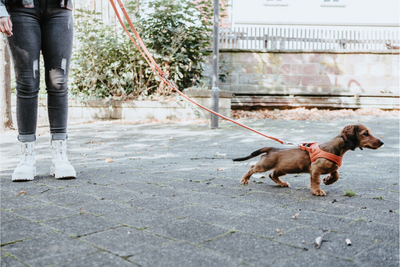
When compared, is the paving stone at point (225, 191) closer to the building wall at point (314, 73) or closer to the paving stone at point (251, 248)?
the paving stone at point (251, 248)

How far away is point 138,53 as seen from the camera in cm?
924

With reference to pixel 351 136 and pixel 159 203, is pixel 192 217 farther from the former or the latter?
pixel 351 136

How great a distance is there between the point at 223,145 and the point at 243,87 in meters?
A: 6.65

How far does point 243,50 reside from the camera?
39.7ft

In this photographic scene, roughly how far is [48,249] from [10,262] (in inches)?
6.7

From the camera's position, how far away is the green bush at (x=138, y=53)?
30.6ft

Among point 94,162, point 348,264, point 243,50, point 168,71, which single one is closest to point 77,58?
point 168,71

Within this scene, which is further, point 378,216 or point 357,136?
point 357,136

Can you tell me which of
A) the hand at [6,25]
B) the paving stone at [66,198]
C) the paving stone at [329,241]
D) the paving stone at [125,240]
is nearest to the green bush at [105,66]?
the hand at [6,25]

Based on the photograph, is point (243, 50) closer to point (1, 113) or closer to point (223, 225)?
→ point (1, 113)

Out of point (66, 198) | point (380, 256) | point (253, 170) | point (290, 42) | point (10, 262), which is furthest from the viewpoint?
point (290, 42)

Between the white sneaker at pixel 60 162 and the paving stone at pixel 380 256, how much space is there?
7.85ft

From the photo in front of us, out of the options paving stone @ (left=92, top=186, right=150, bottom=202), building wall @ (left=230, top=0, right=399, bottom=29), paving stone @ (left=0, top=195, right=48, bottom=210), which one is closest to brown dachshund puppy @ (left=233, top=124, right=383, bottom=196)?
paving stone @ (left=92, top=186, right=150, bottom=202)

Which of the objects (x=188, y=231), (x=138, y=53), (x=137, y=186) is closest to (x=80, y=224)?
(x=188, y=231)
